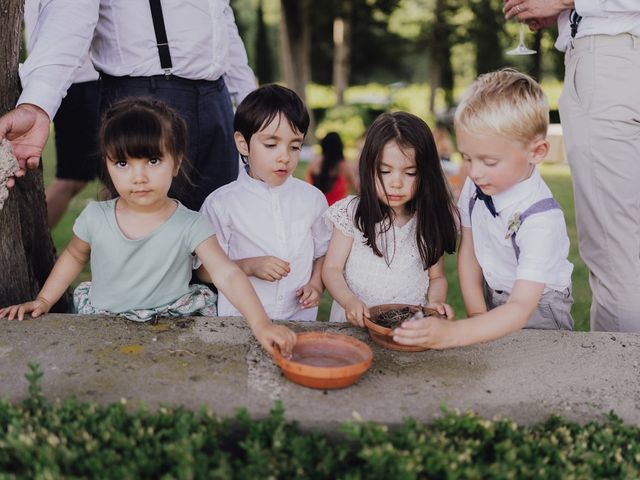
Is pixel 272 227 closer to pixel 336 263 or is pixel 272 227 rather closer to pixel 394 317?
pixel 336 263

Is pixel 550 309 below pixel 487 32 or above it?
below

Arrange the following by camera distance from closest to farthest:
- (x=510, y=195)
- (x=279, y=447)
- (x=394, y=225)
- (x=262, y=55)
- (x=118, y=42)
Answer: (x=279, y=447)
(x=510, y=195)
(x=394, y=225)
(x=118, y=42)
(x=262, y=55)

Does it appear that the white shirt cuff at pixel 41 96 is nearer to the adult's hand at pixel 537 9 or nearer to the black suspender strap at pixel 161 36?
the black suspender strap at pixel 161 36

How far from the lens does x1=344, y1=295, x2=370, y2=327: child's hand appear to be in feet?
9.00

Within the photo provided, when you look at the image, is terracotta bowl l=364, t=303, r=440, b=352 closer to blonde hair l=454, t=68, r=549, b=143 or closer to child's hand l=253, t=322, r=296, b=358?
child's hand l=253, t=322, r=296, b=358

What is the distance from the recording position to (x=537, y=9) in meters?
3.31

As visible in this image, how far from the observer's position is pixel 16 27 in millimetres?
3164

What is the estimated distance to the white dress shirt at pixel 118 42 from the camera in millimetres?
3104

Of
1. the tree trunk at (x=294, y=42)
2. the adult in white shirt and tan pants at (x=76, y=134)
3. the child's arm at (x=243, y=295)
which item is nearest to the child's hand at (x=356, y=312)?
the child's arm at (x=243, y=295)

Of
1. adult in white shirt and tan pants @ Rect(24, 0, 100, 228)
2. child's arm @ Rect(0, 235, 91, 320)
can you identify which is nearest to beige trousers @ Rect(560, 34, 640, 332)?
child's arm @ Rect(0, 235, 91, 320)

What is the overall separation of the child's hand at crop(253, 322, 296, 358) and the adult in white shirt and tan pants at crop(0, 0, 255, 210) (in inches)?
43.8

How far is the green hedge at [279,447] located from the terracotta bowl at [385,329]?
45 cm

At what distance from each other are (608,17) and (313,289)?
5.56 feet

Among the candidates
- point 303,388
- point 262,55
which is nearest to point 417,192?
point 303,388
